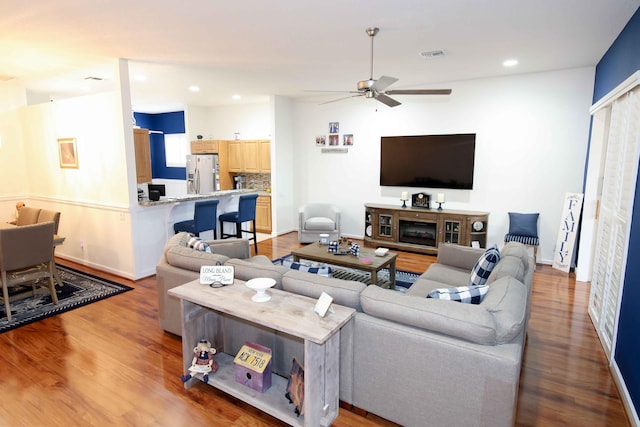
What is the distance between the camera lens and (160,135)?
32.7ft

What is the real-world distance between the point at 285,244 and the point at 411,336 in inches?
191

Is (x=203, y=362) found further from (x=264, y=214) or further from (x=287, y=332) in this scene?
(x=264, y=214)

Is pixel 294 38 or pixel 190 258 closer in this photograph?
pixel 190 258

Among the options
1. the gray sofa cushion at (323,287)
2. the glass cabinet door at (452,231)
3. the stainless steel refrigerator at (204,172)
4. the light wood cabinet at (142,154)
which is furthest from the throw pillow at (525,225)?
the stainless steel refrigerator at (204,172)

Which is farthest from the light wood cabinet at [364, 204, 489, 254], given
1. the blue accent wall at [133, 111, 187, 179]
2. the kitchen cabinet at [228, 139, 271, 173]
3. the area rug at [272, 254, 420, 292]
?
the blue accent wall at [133, 111, 187, 179]

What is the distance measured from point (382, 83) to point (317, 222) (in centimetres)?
347

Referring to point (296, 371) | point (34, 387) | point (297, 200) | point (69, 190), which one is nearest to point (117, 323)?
point (34, 387)

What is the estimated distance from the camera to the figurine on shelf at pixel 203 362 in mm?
2459

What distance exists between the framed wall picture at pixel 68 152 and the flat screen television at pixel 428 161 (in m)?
4.85

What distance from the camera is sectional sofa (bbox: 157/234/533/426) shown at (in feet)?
6.05

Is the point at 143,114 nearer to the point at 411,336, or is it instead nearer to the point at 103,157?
the point at 103,157

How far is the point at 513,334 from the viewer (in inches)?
73.4

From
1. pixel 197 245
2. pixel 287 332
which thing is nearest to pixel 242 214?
pixel 197 245

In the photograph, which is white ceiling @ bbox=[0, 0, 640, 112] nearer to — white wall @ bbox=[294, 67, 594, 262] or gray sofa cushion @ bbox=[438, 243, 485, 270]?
white wall @ bbox=[294, 67, 594, 262]
